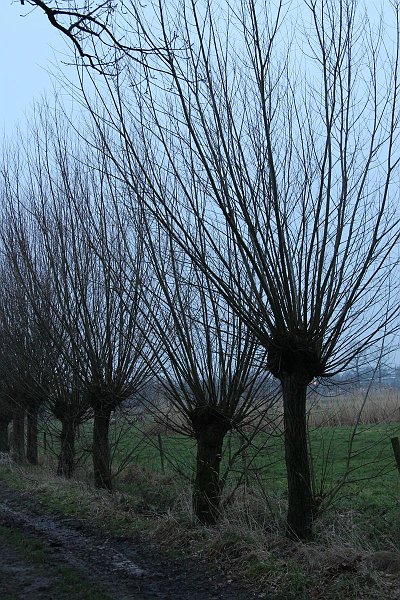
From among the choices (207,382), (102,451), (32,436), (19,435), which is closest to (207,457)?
(207,382)

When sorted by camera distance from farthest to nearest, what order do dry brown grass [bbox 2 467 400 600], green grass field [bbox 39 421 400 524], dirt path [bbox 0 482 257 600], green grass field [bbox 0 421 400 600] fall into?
green grass field [bbox 39 421 400 524]
dirt path [bbox 0 482 257 600]
green grass field [bbox 0 421 400 600]
dry brown grass [bbox 2 467 400 600]

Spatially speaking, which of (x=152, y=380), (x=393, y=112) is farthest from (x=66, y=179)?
(x=393, y=112)

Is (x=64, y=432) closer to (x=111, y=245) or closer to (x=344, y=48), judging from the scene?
(x=111, y=245)

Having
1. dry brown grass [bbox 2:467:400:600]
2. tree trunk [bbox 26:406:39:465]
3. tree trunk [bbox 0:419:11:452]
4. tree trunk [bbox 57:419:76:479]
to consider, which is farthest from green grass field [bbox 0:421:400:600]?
tree trunk [bbox 0:419:11:452]

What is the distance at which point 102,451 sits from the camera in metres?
14.1

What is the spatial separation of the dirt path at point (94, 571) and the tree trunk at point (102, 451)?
361 cm

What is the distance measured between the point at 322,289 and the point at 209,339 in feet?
8.69

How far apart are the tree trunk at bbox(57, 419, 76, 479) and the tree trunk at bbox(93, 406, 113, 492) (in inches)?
134

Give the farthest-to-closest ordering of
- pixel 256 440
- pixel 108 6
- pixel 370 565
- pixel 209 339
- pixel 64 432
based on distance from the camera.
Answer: pixel 64 432, pixel 256 440, pixel 209 339, pixel 370 565, pixel 108 6

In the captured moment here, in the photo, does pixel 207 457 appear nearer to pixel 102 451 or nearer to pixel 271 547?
pixel 271 547

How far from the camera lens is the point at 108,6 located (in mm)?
5480

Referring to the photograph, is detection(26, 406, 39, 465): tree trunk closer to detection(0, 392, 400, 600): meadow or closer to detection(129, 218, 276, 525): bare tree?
detection(0, 392, 400, 600): meadow

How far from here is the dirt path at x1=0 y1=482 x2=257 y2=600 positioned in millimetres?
6543

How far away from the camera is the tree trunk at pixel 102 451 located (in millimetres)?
13891
